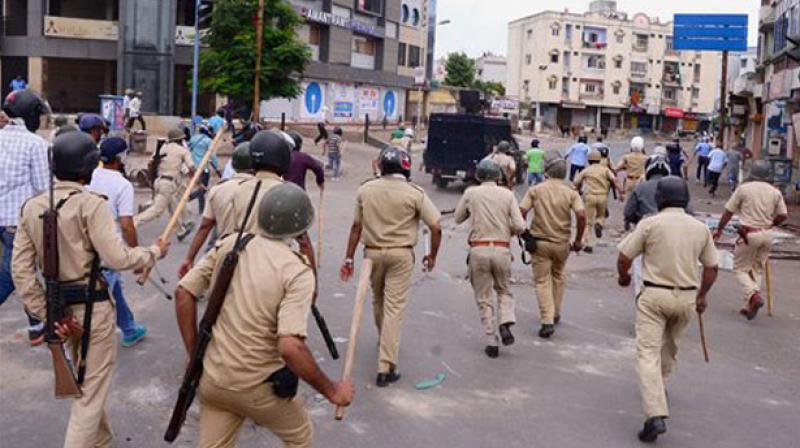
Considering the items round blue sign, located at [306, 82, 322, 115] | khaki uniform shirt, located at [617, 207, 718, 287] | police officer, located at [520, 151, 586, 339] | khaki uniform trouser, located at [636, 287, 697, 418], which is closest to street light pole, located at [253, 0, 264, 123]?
police officer, located at [520, 151, 586, 339]

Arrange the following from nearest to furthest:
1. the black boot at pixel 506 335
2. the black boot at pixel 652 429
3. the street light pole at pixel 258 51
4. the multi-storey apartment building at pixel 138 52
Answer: the black boot at pixel 652 429
the black boot at pixel 506 335
the street light pole at pixel 258 51
the multi-storey apartment building at pixel 138 52

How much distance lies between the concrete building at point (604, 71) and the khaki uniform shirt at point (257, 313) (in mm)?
78366

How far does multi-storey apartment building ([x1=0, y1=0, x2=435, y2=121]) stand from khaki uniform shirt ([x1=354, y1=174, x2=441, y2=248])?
27.3 meters

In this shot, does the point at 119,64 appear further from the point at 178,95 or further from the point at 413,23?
the point at 413,23

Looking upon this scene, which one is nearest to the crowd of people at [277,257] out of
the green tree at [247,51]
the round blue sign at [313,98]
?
the green tree at [247,51]

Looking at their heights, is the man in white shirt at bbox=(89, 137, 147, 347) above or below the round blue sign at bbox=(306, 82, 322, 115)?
below

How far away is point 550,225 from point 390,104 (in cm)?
4575

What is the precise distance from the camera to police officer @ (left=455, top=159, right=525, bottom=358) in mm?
7660

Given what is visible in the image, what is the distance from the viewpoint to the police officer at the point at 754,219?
9578 mm

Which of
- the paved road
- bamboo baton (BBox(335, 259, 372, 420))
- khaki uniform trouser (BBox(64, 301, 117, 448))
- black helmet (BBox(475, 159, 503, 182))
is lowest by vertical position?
the paved road

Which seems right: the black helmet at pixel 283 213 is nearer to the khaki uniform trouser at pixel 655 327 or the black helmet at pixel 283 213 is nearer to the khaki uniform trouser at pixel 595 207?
the khaki uniform trouser at pixel 655 327

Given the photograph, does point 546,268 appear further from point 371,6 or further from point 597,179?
point 371,6

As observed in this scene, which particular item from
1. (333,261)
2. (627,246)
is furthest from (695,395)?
(333,261)

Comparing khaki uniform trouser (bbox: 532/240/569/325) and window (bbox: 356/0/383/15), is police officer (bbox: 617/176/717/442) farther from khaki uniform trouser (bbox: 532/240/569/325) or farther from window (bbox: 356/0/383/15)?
window (bbox: 356/0/383/15)
